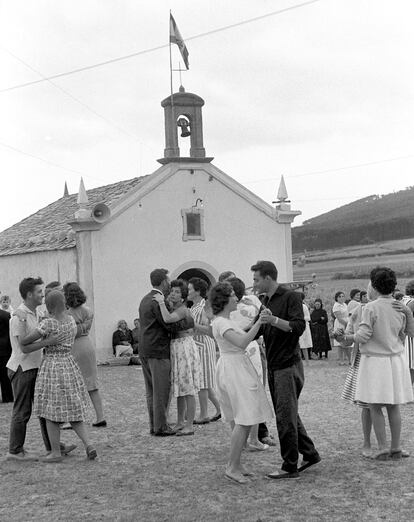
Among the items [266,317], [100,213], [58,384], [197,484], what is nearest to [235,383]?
[266,317]

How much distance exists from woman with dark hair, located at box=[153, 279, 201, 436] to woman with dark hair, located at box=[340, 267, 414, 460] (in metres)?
2.40

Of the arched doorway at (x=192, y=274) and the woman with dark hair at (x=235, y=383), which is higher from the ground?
the arched doorway at (x=192, y=274)

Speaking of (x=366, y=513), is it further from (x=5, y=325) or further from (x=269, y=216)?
(x=269, y=216)

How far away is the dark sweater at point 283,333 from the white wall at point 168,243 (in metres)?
14.2

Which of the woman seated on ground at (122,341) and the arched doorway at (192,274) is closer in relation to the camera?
the woman seated on ground at (122,341)

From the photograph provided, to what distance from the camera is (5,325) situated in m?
12.5

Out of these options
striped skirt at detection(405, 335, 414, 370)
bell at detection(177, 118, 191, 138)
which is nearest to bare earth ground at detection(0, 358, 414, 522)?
striped skirt at detection(405, 335, 414, 370)

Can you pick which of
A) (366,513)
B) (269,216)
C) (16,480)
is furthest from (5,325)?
(269,216)

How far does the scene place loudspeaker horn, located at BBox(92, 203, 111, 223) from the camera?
808 inches

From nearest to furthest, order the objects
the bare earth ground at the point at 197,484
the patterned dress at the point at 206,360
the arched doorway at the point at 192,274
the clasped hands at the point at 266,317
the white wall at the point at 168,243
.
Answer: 1. the bare earth ground at the point at 197,484
2. the clasped hands at the point at 266,317
3. the patterned dress at the point at 206,360
4. the white wall at the point at 168,243
5. the arched doorway at the point at 192,274

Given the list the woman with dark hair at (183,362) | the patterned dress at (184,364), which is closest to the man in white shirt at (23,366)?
the woman with dark hair at (183,362)

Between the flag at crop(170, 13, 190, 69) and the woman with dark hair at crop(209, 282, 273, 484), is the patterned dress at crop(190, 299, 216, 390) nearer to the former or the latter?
the woman with dark hair at crop(209, 282, 273, 484)

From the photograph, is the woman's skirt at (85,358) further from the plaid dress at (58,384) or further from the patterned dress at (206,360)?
the plaid dress at (58,384)

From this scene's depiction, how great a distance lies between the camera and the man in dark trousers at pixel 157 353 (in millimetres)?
9172
